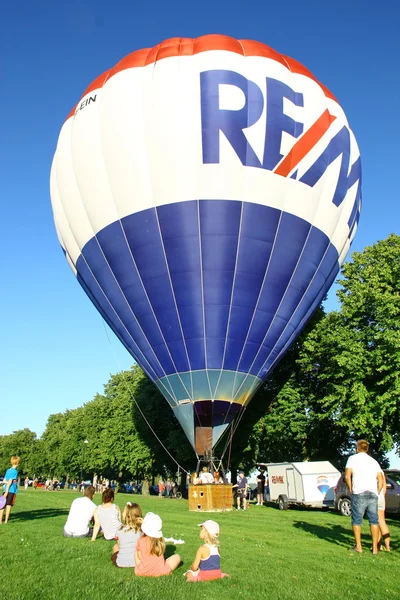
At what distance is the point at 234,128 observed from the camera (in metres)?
17.8

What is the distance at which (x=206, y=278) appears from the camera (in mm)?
18250

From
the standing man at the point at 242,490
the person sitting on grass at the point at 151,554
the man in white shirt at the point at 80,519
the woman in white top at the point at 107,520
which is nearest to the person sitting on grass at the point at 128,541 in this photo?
the person sitting on grass at the point at 151,554

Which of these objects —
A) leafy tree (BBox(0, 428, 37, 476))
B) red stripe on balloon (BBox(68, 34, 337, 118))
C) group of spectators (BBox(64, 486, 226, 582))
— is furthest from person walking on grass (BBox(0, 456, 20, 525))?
leafy tree (BBox(0, 428, 37, 476))

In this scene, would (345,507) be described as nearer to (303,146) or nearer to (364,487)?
(364,487)

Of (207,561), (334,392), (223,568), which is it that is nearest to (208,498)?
(334,392)

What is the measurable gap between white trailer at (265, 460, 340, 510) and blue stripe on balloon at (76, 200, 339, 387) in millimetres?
4757

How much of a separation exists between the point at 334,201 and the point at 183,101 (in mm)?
7066

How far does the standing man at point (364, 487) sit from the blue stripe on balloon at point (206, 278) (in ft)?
34.1

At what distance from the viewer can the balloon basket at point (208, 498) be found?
60.6ft

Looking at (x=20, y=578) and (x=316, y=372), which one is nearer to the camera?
(x=20, y=578)

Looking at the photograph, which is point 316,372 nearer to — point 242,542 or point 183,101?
point 183,101

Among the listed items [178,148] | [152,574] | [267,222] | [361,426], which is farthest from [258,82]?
[152,574]

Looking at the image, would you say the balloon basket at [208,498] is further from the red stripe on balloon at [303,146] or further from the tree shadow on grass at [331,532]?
the red stripe on balloon at [303,146]

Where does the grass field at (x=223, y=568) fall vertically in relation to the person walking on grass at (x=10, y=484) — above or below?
below
